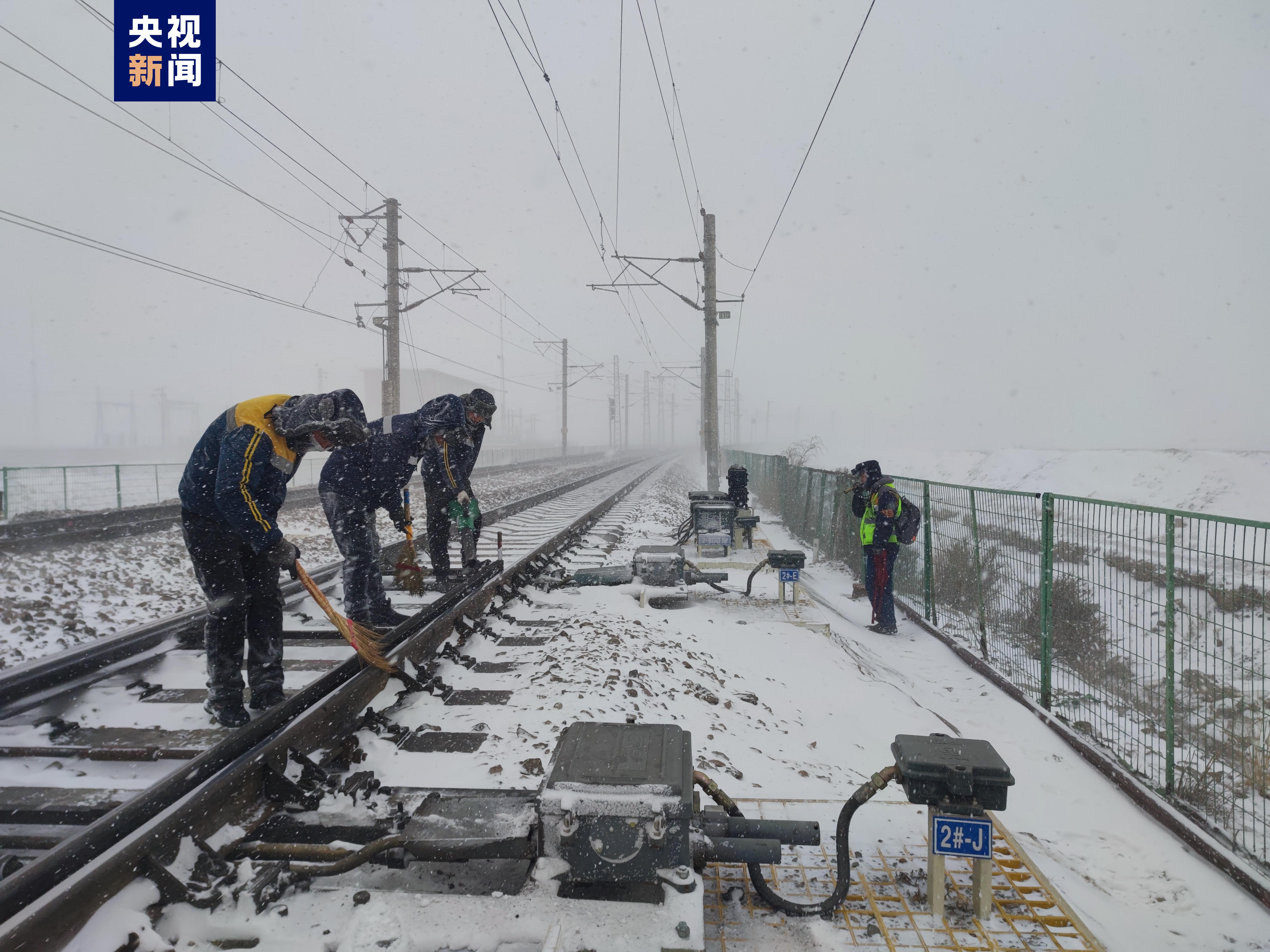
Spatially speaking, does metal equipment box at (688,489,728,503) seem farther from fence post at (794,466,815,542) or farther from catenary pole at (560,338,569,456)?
catenary pole at (560,338,569,456)

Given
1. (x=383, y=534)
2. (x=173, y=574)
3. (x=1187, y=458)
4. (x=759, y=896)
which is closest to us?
(x=759, y=896)

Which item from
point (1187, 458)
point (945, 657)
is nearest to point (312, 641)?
point (945, 657)

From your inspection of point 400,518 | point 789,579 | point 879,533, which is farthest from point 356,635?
point 879,533

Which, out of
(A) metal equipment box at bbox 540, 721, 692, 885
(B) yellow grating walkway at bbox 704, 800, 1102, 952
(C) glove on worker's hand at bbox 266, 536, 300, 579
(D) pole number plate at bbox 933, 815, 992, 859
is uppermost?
(C) glove on worker's hand at bbox 266, 536, 300, 579

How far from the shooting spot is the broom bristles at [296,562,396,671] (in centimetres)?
396

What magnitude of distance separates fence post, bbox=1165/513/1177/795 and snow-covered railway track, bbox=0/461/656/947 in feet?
15.4

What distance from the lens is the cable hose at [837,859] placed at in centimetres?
247

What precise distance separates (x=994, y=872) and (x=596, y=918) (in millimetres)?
1822

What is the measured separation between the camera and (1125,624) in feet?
16.3

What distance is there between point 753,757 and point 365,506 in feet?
11.1

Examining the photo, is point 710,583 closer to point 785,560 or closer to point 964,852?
point 785,560

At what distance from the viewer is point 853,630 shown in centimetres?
746

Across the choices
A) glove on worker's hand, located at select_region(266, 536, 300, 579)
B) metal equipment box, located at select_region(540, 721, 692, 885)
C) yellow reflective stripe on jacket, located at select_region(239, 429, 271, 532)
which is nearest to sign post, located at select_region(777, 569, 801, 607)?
glove on worker's hand, located at select_region(266, 536, 300, 579)

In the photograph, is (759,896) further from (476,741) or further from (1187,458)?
(1187,458)
